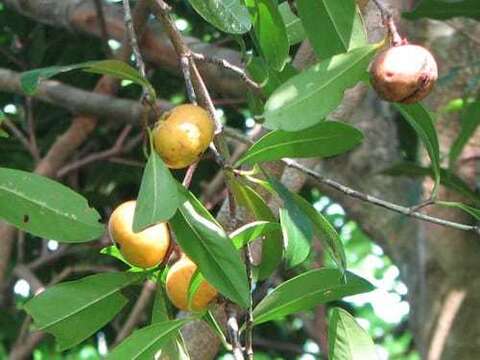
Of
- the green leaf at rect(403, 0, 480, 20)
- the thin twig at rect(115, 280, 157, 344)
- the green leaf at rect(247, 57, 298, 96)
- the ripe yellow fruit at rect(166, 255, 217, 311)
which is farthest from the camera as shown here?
the thin twig at rect(115, 280, 157, 344)

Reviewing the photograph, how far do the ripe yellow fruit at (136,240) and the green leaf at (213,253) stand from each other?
0.02 metres

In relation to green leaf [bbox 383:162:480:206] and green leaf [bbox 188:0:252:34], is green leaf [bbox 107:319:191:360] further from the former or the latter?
green leaf [bbox 383:162:480:206]

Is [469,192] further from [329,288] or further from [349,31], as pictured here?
[349,31]

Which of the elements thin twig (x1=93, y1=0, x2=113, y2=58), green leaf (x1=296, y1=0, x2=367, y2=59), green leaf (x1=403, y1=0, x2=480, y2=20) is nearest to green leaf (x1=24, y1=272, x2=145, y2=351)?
green leaf (x1=296, y1=0, x2=367, y2=59)

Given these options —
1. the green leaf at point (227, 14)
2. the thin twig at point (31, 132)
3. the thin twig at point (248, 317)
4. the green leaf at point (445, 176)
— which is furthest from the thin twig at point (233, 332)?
the thin twig at point (31, 132)

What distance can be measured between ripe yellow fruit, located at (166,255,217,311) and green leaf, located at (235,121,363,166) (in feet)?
0.33

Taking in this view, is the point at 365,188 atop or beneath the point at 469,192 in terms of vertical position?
beneath

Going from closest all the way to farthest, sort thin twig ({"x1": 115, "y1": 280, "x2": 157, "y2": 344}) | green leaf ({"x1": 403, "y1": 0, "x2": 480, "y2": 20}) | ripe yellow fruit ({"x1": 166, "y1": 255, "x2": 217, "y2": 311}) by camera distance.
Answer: ripe yellow fruit ({"x1": 166, "y1": 255, "x2": 217, "y2": 311}) < green leaf ({"x1": 403, "y1": 0, "x2": 480, "y2": 20}) < thin twig ({"x1": 115, "y1": 280, "x2": 157, "y2": 344})

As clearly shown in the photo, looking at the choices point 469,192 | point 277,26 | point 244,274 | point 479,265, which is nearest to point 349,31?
point 277,26

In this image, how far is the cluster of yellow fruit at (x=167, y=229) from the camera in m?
0.84

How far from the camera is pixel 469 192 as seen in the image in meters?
1.72

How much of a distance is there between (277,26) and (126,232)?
0.71 feet

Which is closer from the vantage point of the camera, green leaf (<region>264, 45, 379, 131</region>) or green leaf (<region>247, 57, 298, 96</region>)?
green leaf (<region>264, 45, 379, 131</region>)

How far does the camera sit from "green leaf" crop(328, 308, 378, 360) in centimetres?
97
